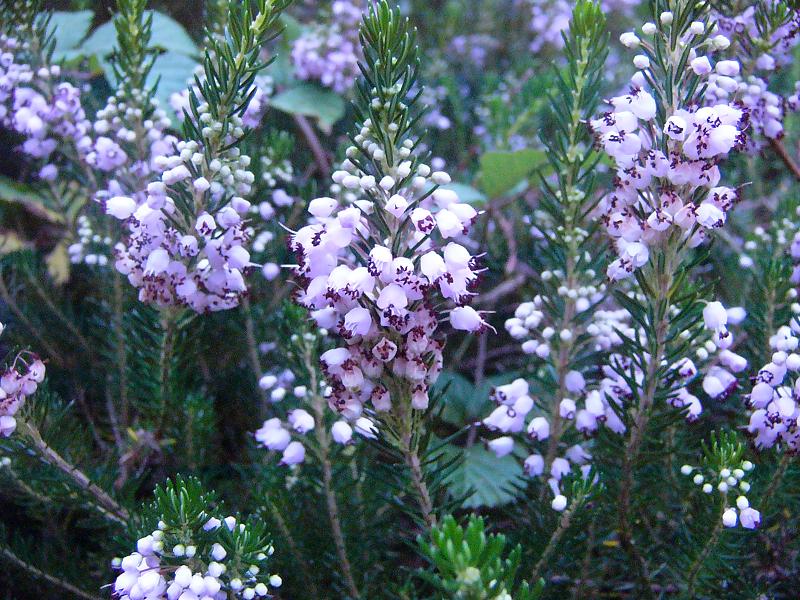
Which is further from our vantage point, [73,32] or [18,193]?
[73,32]

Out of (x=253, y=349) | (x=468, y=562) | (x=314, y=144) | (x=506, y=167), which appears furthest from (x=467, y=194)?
(x=468, y=562)

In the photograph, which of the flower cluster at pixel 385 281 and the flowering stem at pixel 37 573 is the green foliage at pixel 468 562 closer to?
the flower cluster at pixel 385 281

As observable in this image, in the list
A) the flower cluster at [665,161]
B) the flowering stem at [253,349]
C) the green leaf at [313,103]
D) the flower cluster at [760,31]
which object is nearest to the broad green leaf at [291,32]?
the green leaf at [313,103]

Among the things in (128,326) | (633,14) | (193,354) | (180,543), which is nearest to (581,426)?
(180,543)

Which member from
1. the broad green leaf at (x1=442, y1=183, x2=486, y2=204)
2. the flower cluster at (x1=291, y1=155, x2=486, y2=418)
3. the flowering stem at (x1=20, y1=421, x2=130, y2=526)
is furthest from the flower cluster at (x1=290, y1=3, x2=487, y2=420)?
the broad green leaf at (x1=442, y1=183, x2=486, y2=204)

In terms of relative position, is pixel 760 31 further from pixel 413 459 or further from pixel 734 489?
pixel 413 459

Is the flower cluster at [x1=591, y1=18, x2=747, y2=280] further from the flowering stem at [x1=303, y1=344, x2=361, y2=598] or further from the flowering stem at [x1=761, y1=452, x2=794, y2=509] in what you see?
the flowering stem at [x1=303, y1=344, x2=361, y2=598]
